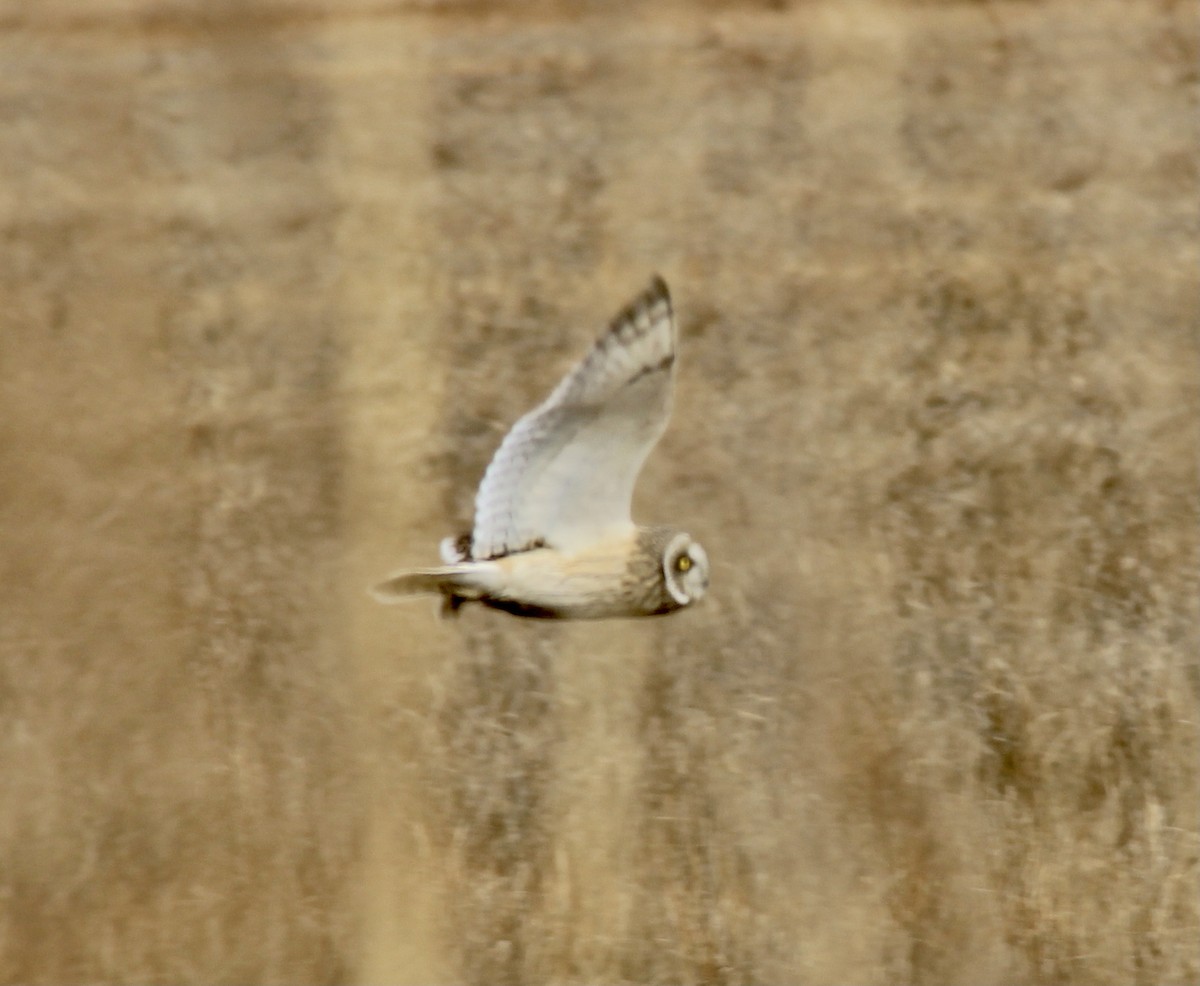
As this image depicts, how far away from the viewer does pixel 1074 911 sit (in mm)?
6430

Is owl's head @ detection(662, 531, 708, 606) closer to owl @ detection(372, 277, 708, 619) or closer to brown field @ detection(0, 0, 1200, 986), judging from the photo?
owl @ detection(372, 277, 708, 619)

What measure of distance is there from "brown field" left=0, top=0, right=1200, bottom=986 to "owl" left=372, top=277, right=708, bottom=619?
2504 millimetres

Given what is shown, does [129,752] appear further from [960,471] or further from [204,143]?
[960,471]

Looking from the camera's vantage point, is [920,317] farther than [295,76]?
No

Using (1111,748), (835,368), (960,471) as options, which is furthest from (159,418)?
(1111,748)

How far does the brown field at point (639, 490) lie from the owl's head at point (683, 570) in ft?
8.33

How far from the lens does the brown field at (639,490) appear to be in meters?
6.34

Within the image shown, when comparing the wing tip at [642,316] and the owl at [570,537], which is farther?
the owl at [570,537]

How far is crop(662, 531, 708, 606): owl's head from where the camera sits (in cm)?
404

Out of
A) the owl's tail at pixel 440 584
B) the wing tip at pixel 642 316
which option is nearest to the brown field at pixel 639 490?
the owl's tail at pixel 440 584

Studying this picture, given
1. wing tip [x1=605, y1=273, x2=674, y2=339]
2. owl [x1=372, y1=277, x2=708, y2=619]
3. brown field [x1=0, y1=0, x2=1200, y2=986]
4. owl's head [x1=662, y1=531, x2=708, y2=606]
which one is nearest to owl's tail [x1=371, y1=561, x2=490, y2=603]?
owl [x1=372, y1=277, x2=708, y2=619]

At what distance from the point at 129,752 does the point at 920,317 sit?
12.7ft

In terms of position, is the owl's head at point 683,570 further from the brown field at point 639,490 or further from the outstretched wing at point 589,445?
the brown field at point 639,490

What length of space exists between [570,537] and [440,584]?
338mm
